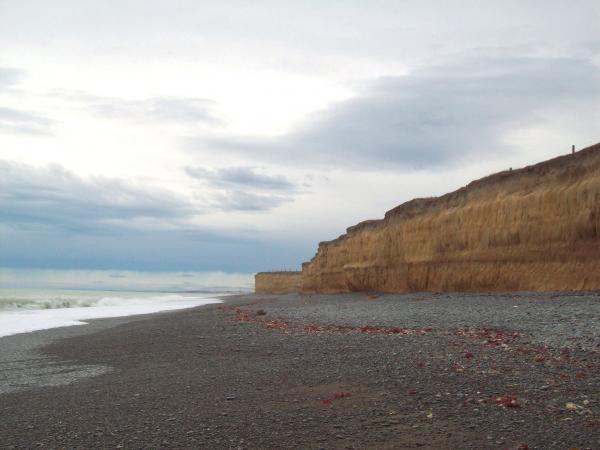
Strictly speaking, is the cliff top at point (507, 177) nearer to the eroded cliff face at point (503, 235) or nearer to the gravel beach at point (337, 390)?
the eroded cliff face at point (503, 235)

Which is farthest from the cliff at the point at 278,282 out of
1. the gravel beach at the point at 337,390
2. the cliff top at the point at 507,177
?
the gravel beach at the point at 337,390

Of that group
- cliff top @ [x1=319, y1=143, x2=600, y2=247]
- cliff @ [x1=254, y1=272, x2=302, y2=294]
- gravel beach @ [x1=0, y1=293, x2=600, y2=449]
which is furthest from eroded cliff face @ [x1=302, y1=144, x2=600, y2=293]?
cliff @ [x1=254, y1=272, x2=302, y2=294]

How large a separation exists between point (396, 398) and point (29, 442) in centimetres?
403

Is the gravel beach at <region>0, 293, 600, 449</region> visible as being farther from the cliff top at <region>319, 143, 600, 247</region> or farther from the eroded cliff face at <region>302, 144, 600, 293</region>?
the cliff top at <region>319, 143, 600, 247</region>

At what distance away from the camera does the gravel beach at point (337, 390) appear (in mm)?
5164

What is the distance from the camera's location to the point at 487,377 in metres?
6.58

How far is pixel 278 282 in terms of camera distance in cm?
7656

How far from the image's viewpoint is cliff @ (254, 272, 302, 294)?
240ft

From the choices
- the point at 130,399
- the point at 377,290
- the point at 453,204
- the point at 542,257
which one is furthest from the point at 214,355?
the point at 377,290

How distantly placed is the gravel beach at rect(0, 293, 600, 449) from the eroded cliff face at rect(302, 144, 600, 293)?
258 inches

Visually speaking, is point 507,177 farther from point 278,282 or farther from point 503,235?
point 278,282

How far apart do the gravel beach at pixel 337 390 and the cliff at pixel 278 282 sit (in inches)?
2331

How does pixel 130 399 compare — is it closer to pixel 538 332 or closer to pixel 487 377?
pixel 487 377

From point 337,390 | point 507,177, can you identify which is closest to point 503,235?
point 507,177
